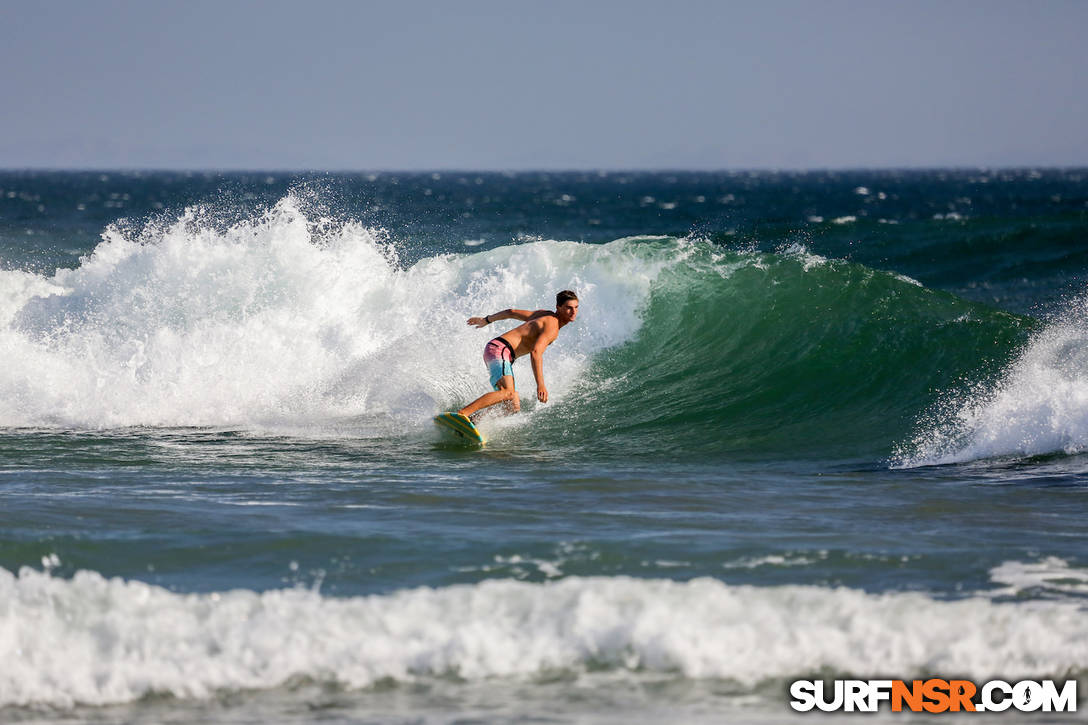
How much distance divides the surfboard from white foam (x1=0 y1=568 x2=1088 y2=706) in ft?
13.7

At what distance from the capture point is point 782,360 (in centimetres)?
1330

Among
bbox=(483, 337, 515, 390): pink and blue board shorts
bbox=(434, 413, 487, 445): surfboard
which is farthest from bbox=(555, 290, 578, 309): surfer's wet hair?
bbox=(434, 413, 487, 445): surfboard

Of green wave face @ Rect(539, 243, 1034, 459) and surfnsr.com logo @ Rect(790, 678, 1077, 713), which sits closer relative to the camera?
surfnsr.com logo @ Rect(790, 678, 1077, 713)

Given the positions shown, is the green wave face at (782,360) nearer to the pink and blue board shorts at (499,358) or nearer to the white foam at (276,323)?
the white foam at (276,323)

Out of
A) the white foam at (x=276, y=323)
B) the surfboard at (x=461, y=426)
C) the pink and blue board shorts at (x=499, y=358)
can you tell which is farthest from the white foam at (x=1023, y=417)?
the white foam at (x=276, y=323)

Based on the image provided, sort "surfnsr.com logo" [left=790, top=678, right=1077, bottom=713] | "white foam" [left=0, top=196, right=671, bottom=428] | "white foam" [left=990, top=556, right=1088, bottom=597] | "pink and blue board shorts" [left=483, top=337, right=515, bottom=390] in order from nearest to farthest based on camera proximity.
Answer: "surfnsr.com logo" [left=790, top=678, right=1077, bottom=713] → "white foam" [left=990, top=556, right=1088, bottom=597] → "pink and blue board shorts" [left=483, top=337, right=515, bottom=390] → "white foam" [left=0, top=196, right=671, bottom=428]

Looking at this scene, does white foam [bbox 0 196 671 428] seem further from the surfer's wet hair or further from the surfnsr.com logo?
the surfnsr.com logo

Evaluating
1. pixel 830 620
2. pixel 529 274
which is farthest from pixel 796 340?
pixel 830 620

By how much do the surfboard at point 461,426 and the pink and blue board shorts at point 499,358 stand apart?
1.45ft

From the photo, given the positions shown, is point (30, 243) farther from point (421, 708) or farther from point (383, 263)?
point (421, 708)

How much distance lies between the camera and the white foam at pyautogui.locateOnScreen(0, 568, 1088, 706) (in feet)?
16.9

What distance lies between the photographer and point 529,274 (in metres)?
15.0

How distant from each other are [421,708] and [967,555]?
334 centimetres

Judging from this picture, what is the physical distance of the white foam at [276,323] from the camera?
1165 centimetres
